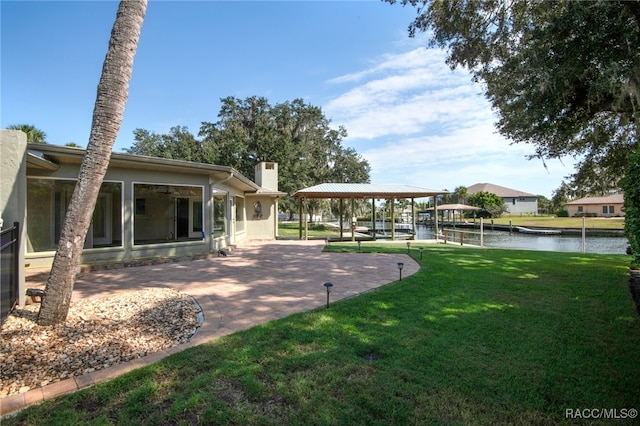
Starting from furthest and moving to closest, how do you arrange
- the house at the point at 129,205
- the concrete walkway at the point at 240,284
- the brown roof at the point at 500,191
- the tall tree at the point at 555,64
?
the brown roof at the point at 500,191, the house at the point at 129,205, the tall tree at the point at 555,64, the concrete walkway at the point at 240,284

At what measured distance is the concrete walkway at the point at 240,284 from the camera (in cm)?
286

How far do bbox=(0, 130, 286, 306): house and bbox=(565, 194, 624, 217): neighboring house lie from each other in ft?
154

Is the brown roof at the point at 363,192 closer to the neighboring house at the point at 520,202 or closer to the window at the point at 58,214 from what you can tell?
the window at the point at 58,214

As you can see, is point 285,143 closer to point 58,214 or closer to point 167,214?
point 167,214

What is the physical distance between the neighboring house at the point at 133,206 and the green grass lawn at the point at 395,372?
3.85m

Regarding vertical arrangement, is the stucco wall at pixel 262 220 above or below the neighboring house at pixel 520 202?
below

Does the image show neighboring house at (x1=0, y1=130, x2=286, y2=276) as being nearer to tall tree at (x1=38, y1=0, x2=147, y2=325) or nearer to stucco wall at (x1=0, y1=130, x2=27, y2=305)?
stucco wall at (x1=0, y1=130, x2=27, y2=305)

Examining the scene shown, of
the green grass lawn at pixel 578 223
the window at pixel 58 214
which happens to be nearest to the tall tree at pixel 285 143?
the window at pixel 58 214

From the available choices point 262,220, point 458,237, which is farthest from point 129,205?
point 458,237

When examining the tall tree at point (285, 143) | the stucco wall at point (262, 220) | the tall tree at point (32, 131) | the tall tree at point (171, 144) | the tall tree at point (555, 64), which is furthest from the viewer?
the tall tree at point (171, 144)

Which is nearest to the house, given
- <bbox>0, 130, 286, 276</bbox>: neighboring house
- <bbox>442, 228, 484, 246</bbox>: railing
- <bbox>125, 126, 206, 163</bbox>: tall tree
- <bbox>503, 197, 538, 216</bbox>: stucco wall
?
<bbox>0, 130, 286, 276</bbox>: neighboring house

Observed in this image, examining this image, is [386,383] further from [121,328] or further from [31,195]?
[31,195]

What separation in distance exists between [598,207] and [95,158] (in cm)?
5783

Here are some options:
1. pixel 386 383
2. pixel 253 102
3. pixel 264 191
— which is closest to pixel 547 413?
pixel 386 383
